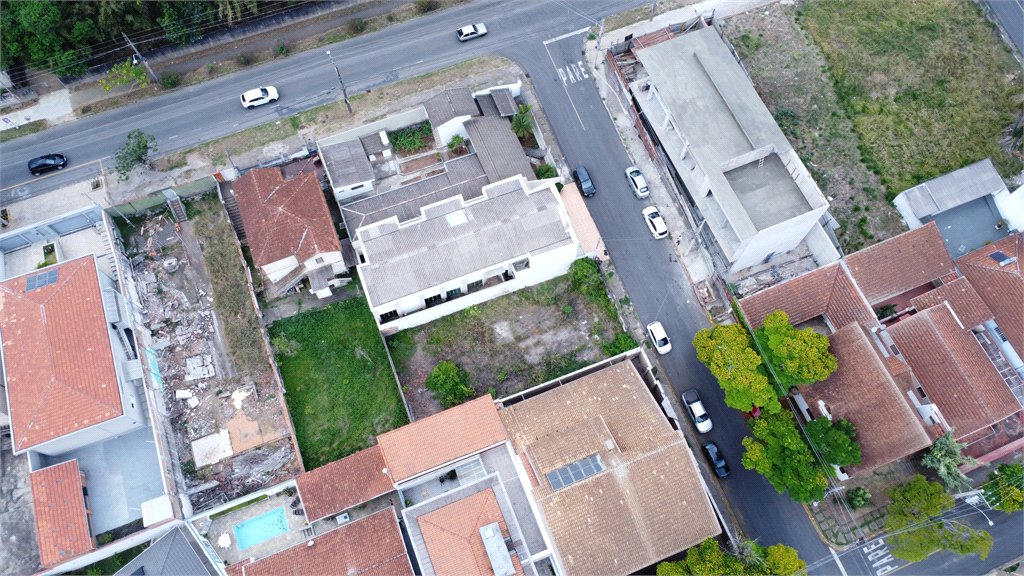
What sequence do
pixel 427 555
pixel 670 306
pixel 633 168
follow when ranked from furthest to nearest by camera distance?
pixel 633 168 < pixel 670 306 < pixel 427 555

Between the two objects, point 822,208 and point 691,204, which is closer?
point 822,208

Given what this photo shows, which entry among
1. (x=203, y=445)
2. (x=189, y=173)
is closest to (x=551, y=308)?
(x=203, y=445)

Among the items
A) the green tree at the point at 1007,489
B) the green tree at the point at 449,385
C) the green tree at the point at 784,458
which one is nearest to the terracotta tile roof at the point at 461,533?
the green tree at the point at 449,385

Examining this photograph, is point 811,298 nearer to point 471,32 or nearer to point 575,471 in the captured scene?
point 575,471

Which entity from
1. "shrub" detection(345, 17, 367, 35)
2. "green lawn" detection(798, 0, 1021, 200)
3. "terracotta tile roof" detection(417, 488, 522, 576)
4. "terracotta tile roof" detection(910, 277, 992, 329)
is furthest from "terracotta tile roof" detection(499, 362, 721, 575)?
"shrub" detection(345, 17, 367, 35)

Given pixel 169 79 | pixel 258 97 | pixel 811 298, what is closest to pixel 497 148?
pixel 258 97

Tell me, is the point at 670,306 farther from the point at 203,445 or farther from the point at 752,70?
the point at 203,445
